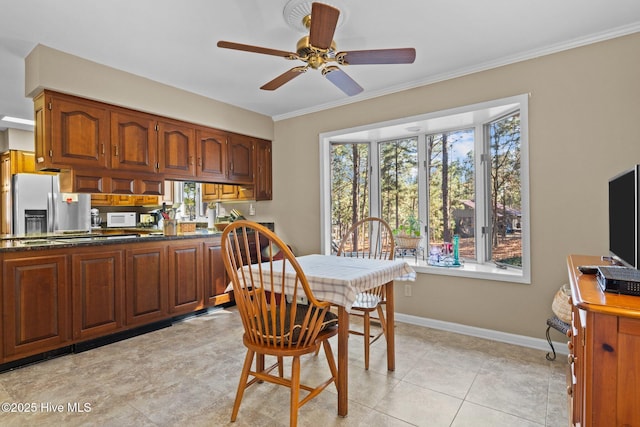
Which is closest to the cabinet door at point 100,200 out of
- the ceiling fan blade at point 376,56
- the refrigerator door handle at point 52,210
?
the refrigerator door handle at point 52,210

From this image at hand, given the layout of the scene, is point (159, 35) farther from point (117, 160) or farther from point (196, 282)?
point (196, 282)

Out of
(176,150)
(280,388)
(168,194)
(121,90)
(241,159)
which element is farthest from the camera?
(168,194)

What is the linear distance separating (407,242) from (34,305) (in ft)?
10.9

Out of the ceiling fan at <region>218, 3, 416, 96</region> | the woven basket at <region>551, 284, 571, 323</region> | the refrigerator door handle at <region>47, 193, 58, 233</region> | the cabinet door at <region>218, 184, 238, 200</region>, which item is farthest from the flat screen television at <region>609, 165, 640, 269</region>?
the refrigerator door handle at <region>47, 193, 58, 233</region>

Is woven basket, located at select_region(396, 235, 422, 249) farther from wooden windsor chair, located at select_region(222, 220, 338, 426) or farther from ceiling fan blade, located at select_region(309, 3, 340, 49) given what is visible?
ceiling fan blade, located at select_region(309, 3, 340, 49)

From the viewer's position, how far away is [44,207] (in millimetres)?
4910

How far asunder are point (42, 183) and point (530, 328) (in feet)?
20.9

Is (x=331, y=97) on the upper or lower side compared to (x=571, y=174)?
upper

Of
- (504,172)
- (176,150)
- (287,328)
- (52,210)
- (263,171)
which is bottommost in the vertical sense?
(287,328)

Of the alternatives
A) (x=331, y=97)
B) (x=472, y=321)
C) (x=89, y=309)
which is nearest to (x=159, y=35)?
(x=331, y=97)

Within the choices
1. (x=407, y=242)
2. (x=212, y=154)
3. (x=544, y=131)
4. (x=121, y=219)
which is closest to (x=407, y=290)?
(x=407, y=242)

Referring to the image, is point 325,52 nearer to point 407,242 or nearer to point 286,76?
point 286,76

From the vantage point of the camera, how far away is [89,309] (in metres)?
2.85

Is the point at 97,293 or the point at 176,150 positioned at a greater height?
the point at 176,150
